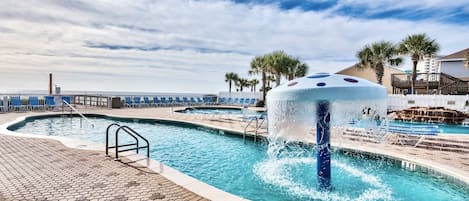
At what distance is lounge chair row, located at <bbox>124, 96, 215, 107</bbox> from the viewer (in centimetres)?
2390

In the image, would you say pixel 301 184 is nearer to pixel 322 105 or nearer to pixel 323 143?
pixel 323 143

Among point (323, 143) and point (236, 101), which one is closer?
point (323, 143)

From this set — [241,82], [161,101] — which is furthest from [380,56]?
[161,101]

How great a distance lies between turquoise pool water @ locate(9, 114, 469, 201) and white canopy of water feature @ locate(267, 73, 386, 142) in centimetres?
115

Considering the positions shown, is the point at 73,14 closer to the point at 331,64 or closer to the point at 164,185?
the point at 164,185

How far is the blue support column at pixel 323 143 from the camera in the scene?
512 cm

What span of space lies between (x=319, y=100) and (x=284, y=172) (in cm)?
275

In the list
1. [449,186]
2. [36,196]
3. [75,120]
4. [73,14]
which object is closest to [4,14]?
[73,14]

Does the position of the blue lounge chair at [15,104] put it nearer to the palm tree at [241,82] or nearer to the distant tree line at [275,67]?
the distant tree line at [275,67]

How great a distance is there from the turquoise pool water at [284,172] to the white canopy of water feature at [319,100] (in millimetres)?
1148

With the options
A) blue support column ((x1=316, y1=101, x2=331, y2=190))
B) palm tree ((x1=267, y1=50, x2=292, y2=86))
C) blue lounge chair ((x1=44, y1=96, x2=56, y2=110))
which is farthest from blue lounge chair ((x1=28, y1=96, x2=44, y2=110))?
blue support column ((x1=316, y1=101, x2=331, y2=190))

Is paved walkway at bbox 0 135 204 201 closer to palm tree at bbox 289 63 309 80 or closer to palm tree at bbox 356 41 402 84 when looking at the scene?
palm tree at bbox 356 41 402 84

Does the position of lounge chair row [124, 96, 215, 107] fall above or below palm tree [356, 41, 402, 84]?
below

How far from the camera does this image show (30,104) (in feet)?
61.7
